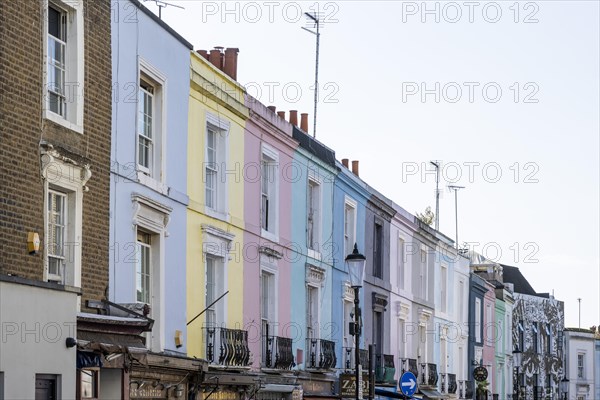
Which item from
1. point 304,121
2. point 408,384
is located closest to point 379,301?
point 304,121

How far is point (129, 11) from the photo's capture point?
20.5 meters

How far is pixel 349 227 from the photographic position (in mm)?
34750

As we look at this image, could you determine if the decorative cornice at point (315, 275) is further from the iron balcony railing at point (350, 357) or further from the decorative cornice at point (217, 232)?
the decorative cornice at point (217, 232)

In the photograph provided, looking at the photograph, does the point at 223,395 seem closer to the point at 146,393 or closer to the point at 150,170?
the point at 146,393

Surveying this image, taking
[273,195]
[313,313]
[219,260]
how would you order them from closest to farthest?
1. [219,260]
2. [273,195]
3. [313,313]

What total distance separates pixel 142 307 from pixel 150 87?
435 centimetres

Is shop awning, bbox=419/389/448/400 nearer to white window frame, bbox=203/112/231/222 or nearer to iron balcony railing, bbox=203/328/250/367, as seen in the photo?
iron balcony railing, bbox=203/328/250/367

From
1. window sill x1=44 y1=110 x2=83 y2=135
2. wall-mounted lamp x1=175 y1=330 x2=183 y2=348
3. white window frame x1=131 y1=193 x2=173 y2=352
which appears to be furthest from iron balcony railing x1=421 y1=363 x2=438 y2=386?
window sill x1=44 y1=110 x2=83 y2=135

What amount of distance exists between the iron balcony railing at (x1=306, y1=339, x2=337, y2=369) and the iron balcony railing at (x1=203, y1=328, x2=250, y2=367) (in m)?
5.17

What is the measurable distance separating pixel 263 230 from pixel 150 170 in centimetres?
625

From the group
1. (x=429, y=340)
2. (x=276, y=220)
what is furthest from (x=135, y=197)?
(x=429, y=340)

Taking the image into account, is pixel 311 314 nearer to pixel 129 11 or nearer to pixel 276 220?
pixel 276 220

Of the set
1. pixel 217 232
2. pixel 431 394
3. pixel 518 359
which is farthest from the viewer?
pixel 518 359

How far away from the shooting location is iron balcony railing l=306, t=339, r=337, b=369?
99.8 ft
